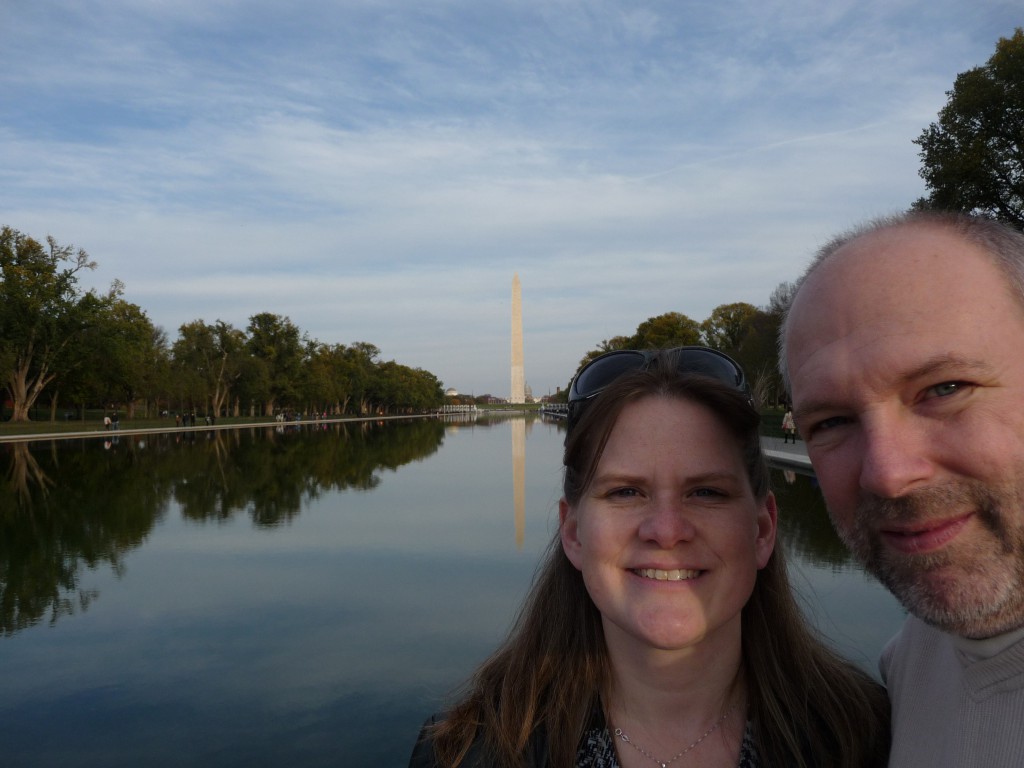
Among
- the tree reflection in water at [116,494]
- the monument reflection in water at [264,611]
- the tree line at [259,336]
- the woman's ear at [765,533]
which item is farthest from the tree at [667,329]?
the woman's ear at [765,533]

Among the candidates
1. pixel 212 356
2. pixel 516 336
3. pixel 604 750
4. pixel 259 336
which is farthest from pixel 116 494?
pixel 516 336

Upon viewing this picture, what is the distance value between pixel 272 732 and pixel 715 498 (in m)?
4.44

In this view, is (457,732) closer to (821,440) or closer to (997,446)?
(821,440)

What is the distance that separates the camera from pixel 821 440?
140 cm

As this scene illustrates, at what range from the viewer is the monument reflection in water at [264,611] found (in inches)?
204

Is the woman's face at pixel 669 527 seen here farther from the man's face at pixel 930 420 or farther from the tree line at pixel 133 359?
the tree line at pixel 133 359

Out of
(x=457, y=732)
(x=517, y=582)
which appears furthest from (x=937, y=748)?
(x=517, y=582)

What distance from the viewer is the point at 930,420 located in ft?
4.03

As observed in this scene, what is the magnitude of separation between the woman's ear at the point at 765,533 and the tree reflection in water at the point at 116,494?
7602 millimetres

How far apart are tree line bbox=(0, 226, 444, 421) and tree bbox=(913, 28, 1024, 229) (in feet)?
147

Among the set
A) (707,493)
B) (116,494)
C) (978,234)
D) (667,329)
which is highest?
(667,329)

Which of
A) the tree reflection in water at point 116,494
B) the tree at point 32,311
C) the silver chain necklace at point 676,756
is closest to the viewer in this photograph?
the silver chain necklace at point 676,756

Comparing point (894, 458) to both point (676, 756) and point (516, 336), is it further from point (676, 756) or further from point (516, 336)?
point (516, 336)

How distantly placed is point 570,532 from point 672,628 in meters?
0.40
